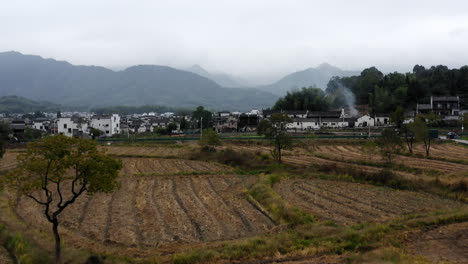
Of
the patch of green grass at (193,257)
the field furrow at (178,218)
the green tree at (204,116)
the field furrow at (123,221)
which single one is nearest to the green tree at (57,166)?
the field furrow at (123,221)

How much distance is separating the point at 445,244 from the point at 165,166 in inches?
909

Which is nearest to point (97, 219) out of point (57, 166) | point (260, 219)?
point (57, 166)

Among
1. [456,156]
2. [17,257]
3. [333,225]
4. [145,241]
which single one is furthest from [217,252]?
[456,156]

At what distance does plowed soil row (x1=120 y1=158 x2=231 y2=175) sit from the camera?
92.4 ft

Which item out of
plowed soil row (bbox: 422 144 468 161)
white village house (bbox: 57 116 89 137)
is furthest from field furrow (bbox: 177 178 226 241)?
white village house (bbox: 57 116 89 137)

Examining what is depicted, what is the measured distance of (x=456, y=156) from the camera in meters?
32.6

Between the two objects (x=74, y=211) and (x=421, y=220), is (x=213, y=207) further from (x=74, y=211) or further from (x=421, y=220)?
(x=421, y=220)

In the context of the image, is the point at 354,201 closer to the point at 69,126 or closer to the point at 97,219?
the point at 97,219

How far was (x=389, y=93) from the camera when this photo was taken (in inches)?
3248

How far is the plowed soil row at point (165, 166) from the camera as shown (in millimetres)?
28156

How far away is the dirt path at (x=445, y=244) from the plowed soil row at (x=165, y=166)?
17880 millimetres

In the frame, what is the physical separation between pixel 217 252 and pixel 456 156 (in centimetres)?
3013

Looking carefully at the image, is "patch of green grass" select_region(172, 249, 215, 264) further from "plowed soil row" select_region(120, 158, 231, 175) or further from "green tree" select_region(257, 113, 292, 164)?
"green tree" select_region(257, 113, 292, 164)

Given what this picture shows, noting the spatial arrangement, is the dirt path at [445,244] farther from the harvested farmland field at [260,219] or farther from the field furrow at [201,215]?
the field furrow at [201,215]
